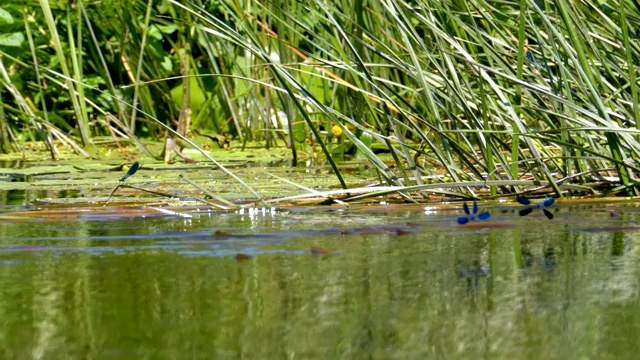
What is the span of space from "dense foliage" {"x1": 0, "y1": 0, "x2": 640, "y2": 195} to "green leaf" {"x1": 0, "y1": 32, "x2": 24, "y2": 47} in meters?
0.02

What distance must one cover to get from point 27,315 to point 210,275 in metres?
0.33

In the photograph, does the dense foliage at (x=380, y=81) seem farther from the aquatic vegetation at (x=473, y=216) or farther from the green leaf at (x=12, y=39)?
the aquatic vegetation at (x=473, y=216)

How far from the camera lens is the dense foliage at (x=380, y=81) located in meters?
2.45

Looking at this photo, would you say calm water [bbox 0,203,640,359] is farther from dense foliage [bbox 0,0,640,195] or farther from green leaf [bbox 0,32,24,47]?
green leaf [bbox 0,32,24,47]

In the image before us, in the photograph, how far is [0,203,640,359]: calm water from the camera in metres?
1.22

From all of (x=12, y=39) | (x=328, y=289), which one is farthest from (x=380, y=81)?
(x=12, y=39)

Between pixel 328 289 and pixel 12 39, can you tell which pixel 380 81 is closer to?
pixel 328 289

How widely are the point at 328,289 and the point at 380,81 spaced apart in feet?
4.27

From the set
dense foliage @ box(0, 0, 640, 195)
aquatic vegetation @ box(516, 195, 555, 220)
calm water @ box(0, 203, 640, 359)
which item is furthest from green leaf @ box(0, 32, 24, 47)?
aquatic vegetation @ box(516, 195, 555, 220)

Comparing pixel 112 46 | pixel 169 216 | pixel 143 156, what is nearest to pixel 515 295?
pixel 169 216

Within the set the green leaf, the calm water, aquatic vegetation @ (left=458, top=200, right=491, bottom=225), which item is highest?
the green leaf

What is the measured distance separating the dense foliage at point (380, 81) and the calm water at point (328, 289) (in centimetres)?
28

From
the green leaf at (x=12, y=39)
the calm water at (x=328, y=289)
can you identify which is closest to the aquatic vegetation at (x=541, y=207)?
the calm water at (x=328, y=289)

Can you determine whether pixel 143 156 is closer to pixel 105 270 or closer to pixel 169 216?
pixel 169 216
